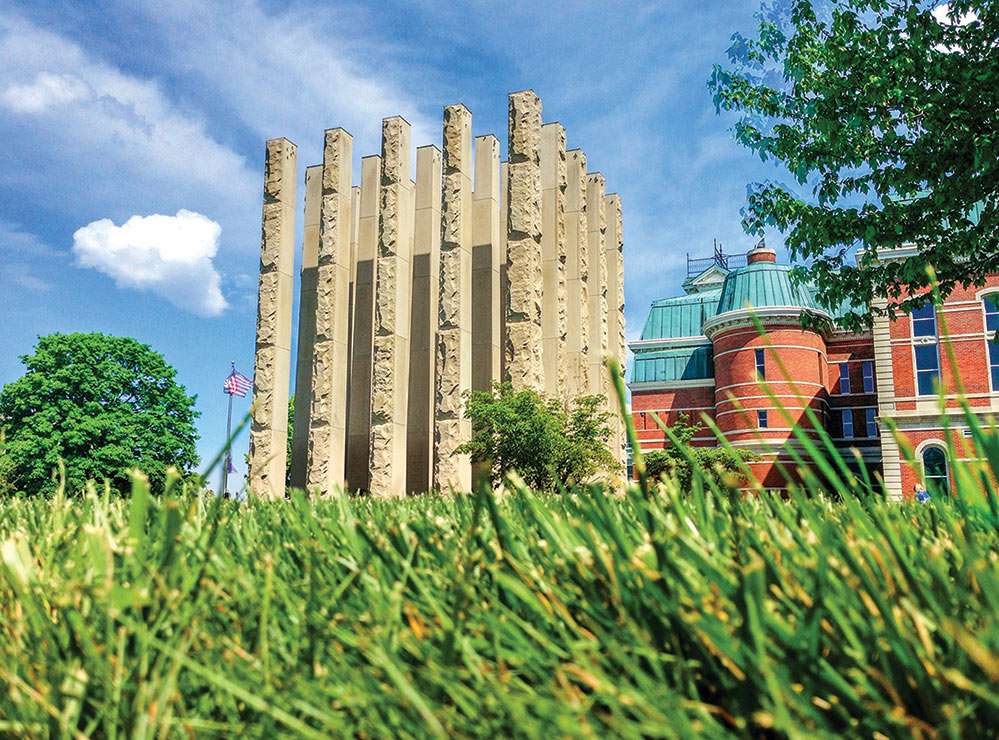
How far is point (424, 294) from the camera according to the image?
2836cm

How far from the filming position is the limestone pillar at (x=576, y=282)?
92.4 feet

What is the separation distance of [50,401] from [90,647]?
39.5 meters

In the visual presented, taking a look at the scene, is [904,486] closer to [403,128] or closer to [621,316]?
[621,316]

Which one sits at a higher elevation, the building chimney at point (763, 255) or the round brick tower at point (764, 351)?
the building chimney at point (763, 255)

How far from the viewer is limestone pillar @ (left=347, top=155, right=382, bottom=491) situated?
2919 cm

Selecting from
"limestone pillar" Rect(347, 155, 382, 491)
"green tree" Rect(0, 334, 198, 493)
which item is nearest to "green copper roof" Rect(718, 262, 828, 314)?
"limestone pillar" Rect(347, 155, 382, 491)

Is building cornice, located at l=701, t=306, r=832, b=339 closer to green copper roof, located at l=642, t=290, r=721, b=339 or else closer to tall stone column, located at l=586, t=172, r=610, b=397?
green copper roof, located at l=642, t=290, r=721, b=339

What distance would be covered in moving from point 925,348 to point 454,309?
26.5m

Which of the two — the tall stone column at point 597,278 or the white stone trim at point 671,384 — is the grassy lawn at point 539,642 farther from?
the white stone trim at point 671,384

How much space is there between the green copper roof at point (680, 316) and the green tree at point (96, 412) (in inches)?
1401

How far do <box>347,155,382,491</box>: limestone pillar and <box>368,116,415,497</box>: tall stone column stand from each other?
3.62m

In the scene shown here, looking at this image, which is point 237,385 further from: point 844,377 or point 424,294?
point 844,377

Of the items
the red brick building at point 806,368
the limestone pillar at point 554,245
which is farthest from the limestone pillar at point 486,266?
the red brick building at point 806,368

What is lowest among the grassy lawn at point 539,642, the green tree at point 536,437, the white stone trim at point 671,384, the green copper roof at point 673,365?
the grassy lawn at point 539,642
